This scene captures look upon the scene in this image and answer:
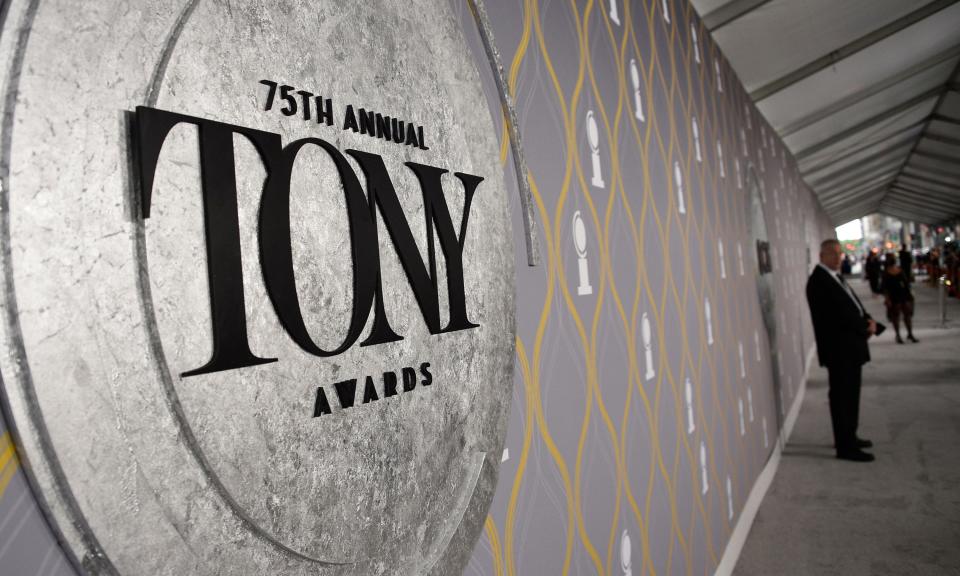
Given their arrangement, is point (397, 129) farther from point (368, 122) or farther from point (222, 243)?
point (222, 243)

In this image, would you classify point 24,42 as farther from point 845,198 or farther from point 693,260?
point 845,198

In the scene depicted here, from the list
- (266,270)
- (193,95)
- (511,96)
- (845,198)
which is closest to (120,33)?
(193,95)

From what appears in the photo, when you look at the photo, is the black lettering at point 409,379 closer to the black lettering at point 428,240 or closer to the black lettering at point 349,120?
the black lettering at point 428,240

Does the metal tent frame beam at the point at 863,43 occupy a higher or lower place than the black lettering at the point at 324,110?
higher

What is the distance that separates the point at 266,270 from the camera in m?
0.72

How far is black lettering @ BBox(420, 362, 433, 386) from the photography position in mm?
976

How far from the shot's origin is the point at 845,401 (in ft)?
14.8

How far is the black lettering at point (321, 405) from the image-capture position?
0.77 metres

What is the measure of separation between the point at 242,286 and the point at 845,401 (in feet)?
15.6

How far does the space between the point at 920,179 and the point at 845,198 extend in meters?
1.75

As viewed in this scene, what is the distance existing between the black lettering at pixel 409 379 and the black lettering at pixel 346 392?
105 mm

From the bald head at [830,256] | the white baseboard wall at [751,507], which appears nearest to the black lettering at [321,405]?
the white baseboard wall at [751,507]

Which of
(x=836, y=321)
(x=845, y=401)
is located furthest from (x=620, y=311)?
(x=845, y=401)

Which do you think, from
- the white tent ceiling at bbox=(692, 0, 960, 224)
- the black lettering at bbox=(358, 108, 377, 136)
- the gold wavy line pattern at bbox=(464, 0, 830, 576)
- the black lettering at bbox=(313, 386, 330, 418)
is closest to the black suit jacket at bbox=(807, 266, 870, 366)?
the gold wavy line pattern at bbox=(464, 0, 830, 576)
